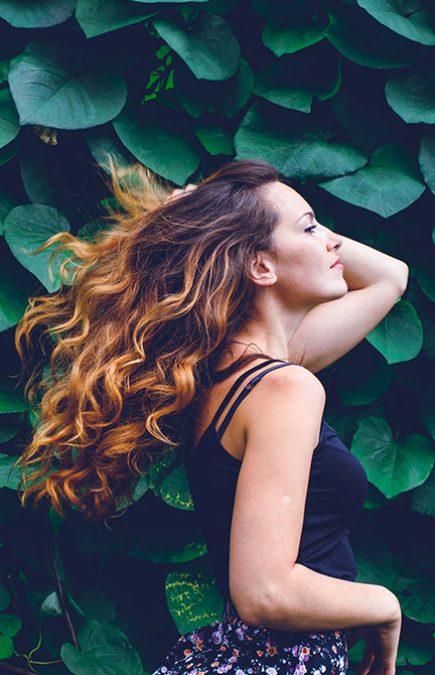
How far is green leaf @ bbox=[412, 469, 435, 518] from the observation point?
6.08 ft

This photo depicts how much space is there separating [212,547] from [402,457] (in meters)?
0.61

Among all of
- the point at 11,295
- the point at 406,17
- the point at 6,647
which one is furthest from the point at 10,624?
the point at 406,17

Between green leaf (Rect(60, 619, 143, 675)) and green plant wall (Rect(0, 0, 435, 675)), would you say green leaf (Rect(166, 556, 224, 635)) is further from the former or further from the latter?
green leaf (Rect(60, 619, 143, 675))

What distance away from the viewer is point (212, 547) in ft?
4.56

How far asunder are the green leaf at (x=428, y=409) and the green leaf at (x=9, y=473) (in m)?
0.89

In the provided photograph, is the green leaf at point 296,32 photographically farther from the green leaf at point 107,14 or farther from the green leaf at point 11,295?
the green leaf at point 11,295

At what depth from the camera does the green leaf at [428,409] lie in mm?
1875

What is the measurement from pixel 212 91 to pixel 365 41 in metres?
0.34

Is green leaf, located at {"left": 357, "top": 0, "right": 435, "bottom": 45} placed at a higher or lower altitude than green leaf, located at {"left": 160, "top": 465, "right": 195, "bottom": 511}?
higher

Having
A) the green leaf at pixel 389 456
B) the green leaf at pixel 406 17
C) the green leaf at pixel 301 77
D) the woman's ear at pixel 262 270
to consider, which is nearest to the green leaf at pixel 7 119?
the green leaf at pixel 301 77

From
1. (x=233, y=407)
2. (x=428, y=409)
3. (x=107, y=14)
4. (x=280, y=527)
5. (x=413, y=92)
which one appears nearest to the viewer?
(x=280, y=527)

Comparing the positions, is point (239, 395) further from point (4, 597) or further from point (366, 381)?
point (4, 597)

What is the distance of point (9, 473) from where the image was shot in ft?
5.69

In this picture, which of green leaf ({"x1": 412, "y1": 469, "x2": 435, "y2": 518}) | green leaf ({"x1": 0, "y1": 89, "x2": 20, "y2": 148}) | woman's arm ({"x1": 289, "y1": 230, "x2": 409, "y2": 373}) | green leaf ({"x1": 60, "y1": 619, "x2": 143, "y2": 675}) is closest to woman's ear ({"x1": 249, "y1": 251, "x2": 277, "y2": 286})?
woman's arm ({"x1": 289, "y1": 230, "x2": 409, "y2": 373})
